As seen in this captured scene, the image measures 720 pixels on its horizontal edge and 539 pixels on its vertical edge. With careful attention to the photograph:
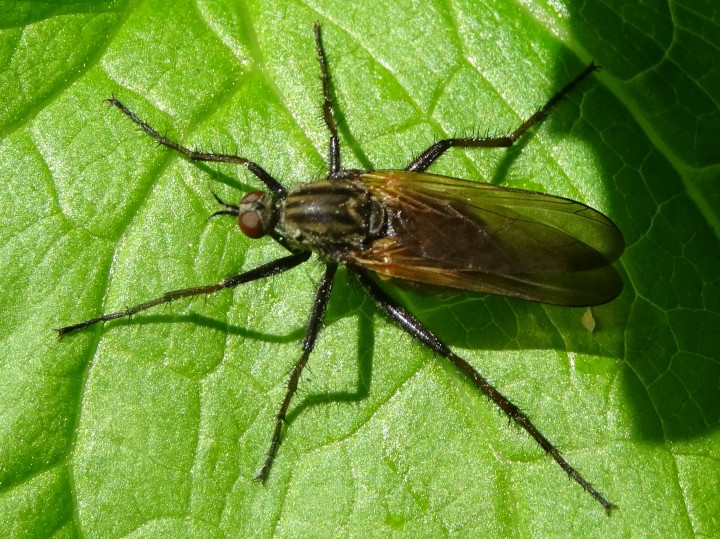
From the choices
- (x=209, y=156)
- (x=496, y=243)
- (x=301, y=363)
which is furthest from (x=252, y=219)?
(x=496, y=243)

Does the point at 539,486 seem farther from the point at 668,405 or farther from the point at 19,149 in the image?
the point at 19,149

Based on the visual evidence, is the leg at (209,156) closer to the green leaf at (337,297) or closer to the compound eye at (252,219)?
the green leaf at (337,297)

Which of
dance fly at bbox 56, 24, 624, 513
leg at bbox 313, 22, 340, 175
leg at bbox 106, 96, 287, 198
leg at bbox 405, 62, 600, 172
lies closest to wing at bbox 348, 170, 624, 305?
dance fly at bbox 56, 24, 624, 513

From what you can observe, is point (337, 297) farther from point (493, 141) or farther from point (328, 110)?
point (493, 141)

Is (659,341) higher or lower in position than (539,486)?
higher

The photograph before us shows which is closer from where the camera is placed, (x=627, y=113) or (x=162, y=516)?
(x=162, y=516)

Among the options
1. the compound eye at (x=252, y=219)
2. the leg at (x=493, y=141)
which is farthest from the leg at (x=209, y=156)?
the leg at (x=493, y=141)

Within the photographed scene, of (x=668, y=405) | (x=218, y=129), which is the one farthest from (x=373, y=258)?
(x=668, y=405)
